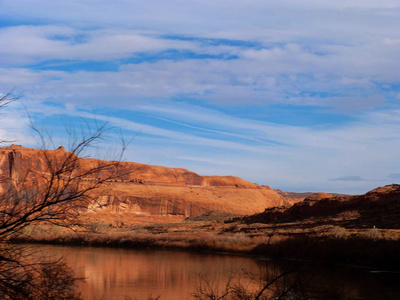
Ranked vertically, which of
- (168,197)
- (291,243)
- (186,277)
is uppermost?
(168,197)

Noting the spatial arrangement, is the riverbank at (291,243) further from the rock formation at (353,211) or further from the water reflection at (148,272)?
the rock formation at (353,211)

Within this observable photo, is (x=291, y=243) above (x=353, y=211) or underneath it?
underneath

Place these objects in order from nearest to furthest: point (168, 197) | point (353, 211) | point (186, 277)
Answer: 1. point (186, 277)
2. point (353, 211)
3. point (168, 197)

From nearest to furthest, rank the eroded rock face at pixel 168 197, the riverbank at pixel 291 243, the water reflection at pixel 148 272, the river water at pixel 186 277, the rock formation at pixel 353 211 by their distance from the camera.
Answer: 1. the river water at pixel 186 277
2. the water reflection at pixel 148 272
3. the riverbank at pixel 291 243
4. the rock formation at pixel 353 211
5. the eroded rock face at pixel 168 197

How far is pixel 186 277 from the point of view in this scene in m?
18.1

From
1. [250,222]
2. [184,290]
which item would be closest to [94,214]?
[250,222]

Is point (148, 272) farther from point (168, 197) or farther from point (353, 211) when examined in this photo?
point (168, 197)

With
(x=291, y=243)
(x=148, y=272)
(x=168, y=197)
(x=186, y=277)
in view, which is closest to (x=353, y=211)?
(x=291, y=243)

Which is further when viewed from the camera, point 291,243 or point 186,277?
point 291,243

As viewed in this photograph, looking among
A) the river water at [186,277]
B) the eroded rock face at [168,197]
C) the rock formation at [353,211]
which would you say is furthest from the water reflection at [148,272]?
the eroded rock face at [168,197]

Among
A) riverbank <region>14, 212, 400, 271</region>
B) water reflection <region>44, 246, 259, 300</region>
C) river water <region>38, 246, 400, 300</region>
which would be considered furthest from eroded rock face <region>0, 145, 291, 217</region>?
river water <region>38, 246, 400, 300</region>

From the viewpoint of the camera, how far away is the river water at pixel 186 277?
13.6 meters

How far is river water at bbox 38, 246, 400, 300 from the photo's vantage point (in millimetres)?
13641

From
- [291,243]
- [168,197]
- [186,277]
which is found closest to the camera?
[186,277]
